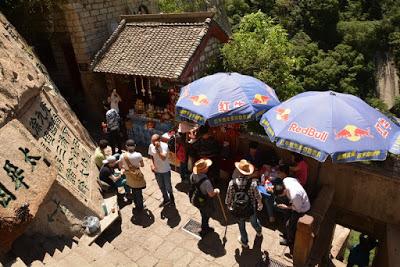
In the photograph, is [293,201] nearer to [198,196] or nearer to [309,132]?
[309,132]

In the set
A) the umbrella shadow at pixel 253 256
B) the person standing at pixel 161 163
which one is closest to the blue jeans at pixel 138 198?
the person standing at pixel 161 163

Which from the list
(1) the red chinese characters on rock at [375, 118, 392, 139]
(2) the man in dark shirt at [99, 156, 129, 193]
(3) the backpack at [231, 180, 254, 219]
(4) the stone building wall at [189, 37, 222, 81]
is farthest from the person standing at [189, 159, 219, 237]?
(4) the stone building wall at [189, 37, 222, 81]

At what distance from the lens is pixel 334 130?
5945 mm

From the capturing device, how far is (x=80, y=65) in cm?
1339

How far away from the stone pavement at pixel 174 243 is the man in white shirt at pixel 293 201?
0.68 metres

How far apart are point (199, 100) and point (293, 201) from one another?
132 inches

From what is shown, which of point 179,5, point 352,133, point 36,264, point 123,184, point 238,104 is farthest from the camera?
point 179,5

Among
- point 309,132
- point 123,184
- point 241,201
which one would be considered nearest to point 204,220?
point 241,201

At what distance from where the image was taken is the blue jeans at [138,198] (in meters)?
7.87

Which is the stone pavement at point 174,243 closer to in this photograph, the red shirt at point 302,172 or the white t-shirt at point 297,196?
the white t-shirt at point 297,196

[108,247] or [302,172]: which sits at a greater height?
[302,172]

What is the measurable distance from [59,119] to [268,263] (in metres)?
6.33

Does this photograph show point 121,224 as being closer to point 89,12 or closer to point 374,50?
point 89,12

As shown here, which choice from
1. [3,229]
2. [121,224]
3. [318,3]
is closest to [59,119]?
[121,224]
